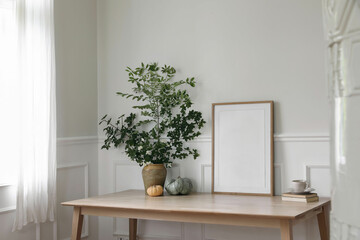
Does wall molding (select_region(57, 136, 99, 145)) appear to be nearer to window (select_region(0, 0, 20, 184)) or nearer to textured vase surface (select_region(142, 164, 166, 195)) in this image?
window (select_region(0, 0, 20, 184))

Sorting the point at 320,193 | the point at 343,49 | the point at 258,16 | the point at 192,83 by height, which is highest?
the point at 258,16

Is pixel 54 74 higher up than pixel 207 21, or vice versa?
pixel 207 21

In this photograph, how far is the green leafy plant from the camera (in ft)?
10.5

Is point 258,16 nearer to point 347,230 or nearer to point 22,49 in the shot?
point 22,49

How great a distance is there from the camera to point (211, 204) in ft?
8.51

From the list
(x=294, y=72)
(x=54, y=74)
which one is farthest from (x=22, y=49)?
(x=294, y=72)

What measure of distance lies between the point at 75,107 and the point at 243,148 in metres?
1.45

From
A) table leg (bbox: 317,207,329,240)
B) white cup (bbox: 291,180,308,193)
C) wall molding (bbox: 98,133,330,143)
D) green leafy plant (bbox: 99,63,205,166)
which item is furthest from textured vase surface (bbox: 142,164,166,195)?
table leg (bbox: 317,207,329,240)

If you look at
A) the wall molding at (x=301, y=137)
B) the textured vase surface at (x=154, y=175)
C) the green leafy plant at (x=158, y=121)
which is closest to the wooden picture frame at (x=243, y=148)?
the wall molding at (x=301, y=137)

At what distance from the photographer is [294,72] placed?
2.96 meters

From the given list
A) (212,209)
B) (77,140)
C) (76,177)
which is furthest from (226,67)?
(76,177)

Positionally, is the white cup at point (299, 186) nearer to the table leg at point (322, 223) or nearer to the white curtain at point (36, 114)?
the table leg at point (322, 223)

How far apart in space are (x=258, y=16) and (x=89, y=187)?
202 cm

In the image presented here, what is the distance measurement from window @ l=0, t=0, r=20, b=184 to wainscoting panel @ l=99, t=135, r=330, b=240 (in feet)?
3.30
